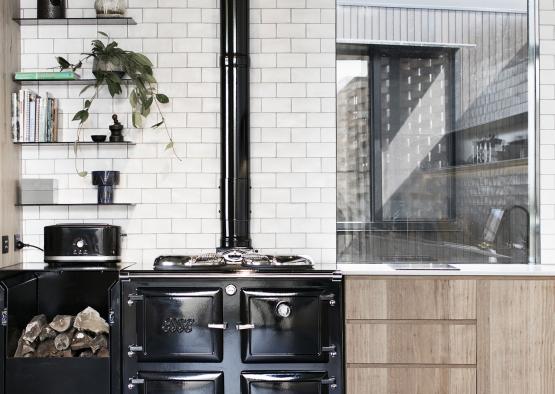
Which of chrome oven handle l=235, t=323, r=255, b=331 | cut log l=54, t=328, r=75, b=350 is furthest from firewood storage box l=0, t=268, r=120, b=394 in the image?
chrome oven handle l=235, t=323, r=255, b=331

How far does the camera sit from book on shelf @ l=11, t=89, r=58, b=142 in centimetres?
397

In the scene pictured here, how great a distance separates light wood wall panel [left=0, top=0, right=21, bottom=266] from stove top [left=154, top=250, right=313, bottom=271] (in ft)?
3.22

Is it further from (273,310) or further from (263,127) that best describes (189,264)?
(263,127)

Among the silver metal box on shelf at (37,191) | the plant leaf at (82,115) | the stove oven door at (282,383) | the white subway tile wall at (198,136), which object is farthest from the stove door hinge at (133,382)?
the plant leaf at (82,115)

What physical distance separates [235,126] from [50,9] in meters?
1.32

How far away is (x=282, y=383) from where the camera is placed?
3496mm

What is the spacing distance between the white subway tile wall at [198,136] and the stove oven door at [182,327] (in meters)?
0.66

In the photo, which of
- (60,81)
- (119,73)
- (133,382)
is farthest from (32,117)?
(133,382)

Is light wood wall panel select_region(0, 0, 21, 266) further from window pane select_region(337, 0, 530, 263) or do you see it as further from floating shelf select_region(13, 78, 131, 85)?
window pane select_region(337, 0, 530, 263)

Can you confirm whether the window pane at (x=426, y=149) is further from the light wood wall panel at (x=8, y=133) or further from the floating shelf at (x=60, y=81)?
the light wood wall panel at (x=8, y=133)

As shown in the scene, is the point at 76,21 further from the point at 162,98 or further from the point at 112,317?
the point at 112,317

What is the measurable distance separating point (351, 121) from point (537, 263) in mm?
1483

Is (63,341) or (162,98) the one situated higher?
(162,98)

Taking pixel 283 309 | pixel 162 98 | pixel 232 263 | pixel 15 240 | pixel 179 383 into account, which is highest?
pixel 162 98
